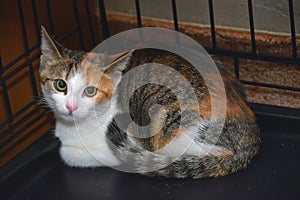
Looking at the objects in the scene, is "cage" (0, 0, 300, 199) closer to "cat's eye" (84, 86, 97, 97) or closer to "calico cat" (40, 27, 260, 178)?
"calico cat" (40, 27, 260, 178)

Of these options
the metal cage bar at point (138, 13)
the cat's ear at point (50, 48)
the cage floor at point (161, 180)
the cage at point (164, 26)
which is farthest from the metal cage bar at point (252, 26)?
the cat's ear at point (50, 48)

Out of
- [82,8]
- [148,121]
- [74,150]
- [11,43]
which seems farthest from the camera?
[82,8]

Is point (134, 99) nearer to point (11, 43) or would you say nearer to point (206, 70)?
point (206, 70)

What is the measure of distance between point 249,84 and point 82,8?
22.5 inches

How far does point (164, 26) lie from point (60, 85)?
622 mm

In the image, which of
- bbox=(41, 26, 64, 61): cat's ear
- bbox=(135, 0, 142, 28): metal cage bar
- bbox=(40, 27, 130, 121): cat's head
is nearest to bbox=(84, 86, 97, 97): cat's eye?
bbox=(40, 27, 130, 121): cat's head

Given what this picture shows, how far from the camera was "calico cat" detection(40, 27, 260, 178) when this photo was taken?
1572 millimetres

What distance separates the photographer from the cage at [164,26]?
166cm

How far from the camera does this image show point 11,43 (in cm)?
188

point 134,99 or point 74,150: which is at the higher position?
point 134,99

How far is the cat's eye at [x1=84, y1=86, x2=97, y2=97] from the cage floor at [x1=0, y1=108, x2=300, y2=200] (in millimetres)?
249

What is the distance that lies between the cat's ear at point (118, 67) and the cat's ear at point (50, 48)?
122mm

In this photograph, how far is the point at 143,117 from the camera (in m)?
1.62

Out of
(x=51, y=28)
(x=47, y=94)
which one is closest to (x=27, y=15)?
(x=51, y=28)
